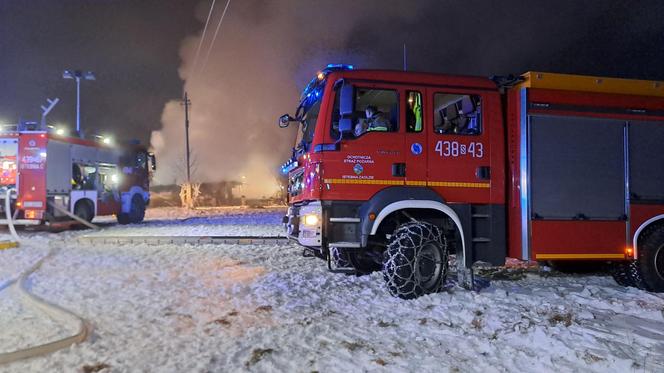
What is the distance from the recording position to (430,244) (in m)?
6.29

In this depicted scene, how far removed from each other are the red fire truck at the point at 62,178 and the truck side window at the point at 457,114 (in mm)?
14152

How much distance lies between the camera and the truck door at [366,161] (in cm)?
630

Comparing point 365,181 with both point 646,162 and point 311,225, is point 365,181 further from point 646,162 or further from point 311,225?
point 646,162

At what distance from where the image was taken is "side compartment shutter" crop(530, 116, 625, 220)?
6.68 m

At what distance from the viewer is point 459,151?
657cm

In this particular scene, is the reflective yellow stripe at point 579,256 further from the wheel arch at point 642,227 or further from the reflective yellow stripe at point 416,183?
the reflective yellow stripe at point 416,183

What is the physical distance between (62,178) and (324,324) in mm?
15096

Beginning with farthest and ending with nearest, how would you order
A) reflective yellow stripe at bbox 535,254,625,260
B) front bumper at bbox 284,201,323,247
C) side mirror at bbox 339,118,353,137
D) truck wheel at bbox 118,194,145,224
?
truck wheel at bbox 118,194,145,224 → reflective yellow stripe at bbox 535,254,625,260 → front bumper at bbox 284,201,323,247 → side mirror at bbox 339,118,353,137

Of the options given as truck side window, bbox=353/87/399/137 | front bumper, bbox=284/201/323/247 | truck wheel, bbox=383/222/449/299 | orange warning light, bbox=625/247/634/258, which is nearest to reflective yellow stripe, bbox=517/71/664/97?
truck side window, bbox=353/87/399/137

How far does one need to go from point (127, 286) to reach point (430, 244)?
431cm

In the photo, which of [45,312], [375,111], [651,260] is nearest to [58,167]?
[45,312]

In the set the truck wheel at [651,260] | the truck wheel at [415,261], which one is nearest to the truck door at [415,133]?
the truck wheel at [415,261]

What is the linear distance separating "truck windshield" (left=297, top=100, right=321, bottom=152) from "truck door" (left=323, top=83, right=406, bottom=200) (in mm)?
611

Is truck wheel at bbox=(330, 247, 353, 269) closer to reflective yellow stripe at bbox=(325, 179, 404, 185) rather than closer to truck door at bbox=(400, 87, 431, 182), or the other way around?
reflective yellow stripe at bbox=(325, 179, 404, 185)
